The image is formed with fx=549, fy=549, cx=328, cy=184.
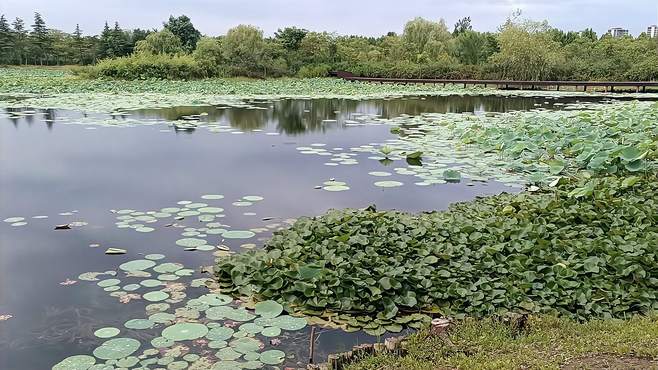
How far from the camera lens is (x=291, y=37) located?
121 ft

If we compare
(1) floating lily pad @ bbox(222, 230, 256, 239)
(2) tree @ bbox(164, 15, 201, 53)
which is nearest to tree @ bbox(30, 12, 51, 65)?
(2) tree @ bbox(164, 15, 201, 53)

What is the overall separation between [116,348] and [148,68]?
24.1 m

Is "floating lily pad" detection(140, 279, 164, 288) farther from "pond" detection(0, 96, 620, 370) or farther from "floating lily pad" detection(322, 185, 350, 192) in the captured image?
"floating lily pad" detection(322, 185, 350, 192)

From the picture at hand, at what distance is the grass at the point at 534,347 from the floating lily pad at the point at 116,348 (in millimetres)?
1067

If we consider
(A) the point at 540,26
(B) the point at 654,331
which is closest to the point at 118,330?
(B) the point at 654,331

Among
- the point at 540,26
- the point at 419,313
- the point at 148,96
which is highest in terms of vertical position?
the point at 540,26

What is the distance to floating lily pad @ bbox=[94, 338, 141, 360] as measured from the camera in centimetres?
252

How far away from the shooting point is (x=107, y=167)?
6.77 m

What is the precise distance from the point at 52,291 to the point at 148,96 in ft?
48.6

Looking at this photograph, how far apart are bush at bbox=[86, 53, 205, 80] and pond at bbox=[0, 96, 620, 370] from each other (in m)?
14.0

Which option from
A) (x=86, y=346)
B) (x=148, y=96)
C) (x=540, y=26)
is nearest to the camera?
(x=86, y=346)

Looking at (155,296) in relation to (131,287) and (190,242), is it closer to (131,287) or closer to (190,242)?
(131,287)

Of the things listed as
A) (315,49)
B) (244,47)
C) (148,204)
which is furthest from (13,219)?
(315,49)

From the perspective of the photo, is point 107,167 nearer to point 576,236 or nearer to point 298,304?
point 298,304
